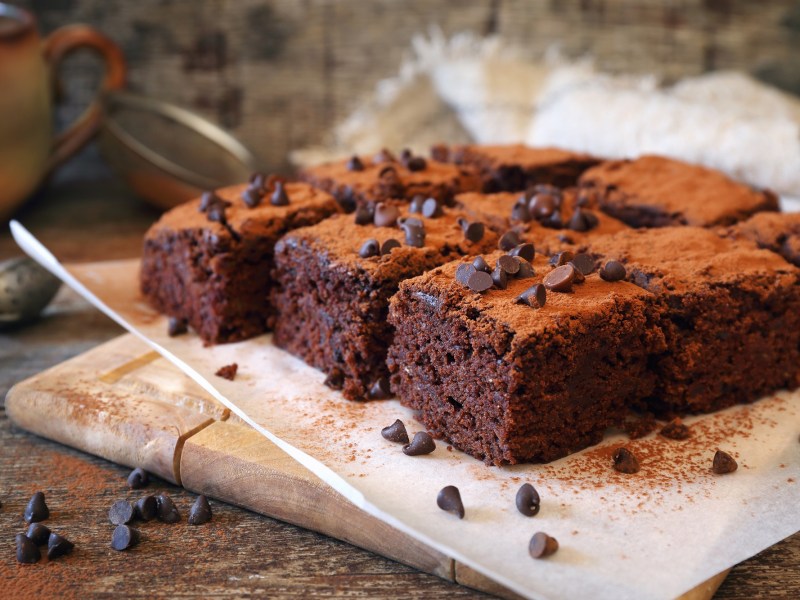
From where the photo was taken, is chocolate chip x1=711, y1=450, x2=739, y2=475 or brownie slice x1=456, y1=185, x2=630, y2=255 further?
brownie slice x1=456, y1=185, x2=630, y2=255

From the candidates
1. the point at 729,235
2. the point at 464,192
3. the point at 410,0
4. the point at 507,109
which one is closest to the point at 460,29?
the point at 410,0

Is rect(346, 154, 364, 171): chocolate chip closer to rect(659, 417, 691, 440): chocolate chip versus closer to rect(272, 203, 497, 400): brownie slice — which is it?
rect(272, 203, 497, 400): brownie slice

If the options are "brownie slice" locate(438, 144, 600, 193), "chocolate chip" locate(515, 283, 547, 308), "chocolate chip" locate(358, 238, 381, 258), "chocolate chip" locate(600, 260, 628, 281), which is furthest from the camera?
"brownie slice" locate(438, 144, 600, 193)

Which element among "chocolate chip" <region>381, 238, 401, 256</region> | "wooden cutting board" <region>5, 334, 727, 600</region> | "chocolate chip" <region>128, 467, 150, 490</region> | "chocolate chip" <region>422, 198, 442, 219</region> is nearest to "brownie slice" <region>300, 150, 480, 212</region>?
"chocolate chip" <region>422, 198, 442, 219</region>

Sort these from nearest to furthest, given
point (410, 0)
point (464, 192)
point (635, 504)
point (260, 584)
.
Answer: point (260, 584)
point (635, 504)
point (464, 192)
point (410, 0)

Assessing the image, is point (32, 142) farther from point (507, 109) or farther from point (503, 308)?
point (503, 308)

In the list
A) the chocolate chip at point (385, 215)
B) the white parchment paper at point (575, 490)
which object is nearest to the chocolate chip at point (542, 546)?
the white parchment paper at point (575, 490)

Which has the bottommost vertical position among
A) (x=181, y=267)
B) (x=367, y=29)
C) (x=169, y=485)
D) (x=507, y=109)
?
(x=169, y=485)
